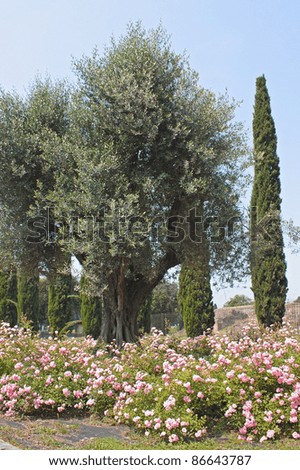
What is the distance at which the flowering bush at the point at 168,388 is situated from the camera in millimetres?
6973

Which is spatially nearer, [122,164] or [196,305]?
[122,164]

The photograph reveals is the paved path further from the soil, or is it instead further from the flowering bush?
the flowering bush

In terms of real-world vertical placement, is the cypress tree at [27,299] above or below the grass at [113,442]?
above

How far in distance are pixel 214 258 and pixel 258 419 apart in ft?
25.6

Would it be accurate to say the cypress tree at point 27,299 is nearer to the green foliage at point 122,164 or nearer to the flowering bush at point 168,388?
the green foliage at point 122,164

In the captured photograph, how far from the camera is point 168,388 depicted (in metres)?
7.52

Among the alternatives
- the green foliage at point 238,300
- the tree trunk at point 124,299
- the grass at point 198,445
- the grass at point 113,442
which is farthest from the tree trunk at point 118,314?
the green foliage at point 238,300

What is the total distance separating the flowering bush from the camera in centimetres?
697

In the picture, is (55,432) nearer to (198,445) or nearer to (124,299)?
(198,445)

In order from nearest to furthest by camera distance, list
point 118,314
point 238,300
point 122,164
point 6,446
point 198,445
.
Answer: point 6,446 < point 198,445 < point 122,164 < point 118,314 < point 238,300

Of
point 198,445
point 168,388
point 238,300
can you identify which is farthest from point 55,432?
point 238,300

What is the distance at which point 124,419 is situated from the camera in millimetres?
7637

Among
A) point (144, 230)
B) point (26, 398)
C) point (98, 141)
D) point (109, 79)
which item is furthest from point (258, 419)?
point (109, 79)

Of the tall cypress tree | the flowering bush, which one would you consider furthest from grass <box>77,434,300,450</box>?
the tall cypress tree
